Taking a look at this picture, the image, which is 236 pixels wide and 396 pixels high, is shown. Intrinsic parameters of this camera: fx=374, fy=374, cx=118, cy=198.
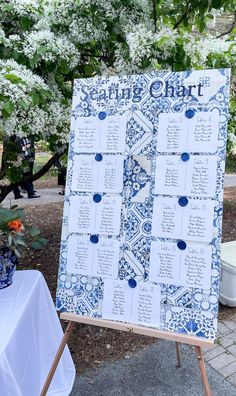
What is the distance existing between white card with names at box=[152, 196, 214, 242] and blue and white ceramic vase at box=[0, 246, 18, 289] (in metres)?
0.79

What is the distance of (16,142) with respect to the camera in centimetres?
362

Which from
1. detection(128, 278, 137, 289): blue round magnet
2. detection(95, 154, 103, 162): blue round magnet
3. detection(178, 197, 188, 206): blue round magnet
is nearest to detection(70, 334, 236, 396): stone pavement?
detection(128, 278, 137, 289): blue round magnet

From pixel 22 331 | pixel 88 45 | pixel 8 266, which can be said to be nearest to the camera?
pixel 22 331

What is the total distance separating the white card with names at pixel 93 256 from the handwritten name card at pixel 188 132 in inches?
20.4

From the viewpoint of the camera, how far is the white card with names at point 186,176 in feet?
5.24

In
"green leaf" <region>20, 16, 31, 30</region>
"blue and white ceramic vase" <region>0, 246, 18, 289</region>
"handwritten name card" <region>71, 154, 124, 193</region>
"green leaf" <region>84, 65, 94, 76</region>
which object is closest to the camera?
"handwritten name card" <region>71, 154, 124, 193</region>

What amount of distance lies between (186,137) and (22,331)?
1176 mm

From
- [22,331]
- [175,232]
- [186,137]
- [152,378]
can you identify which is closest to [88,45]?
[186,137]

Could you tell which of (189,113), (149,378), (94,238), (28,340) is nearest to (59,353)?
(28,340)

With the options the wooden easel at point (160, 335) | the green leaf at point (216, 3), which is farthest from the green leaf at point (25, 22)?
the wooden easel at point (160, 335)

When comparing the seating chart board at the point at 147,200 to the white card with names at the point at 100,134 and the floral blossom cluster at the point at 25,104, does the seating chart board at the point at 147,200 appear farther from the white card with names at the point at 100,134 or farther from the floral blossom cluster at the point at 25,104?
the floral blossom cluster at the point at 25,104

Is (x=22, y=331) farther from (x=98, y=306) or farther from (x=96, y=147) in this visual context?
(x=96, y=147)

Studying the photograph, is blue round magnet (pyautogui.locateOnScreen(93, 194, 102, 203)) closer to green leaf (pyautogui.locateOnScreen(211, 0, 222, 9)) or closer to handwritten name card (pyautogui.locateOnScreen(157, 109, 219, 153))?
handwritten name card (pyautogui.locateOnScreen(157, 109, 219, 153))

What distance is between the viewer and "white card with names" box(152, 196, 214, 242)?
160 cm
